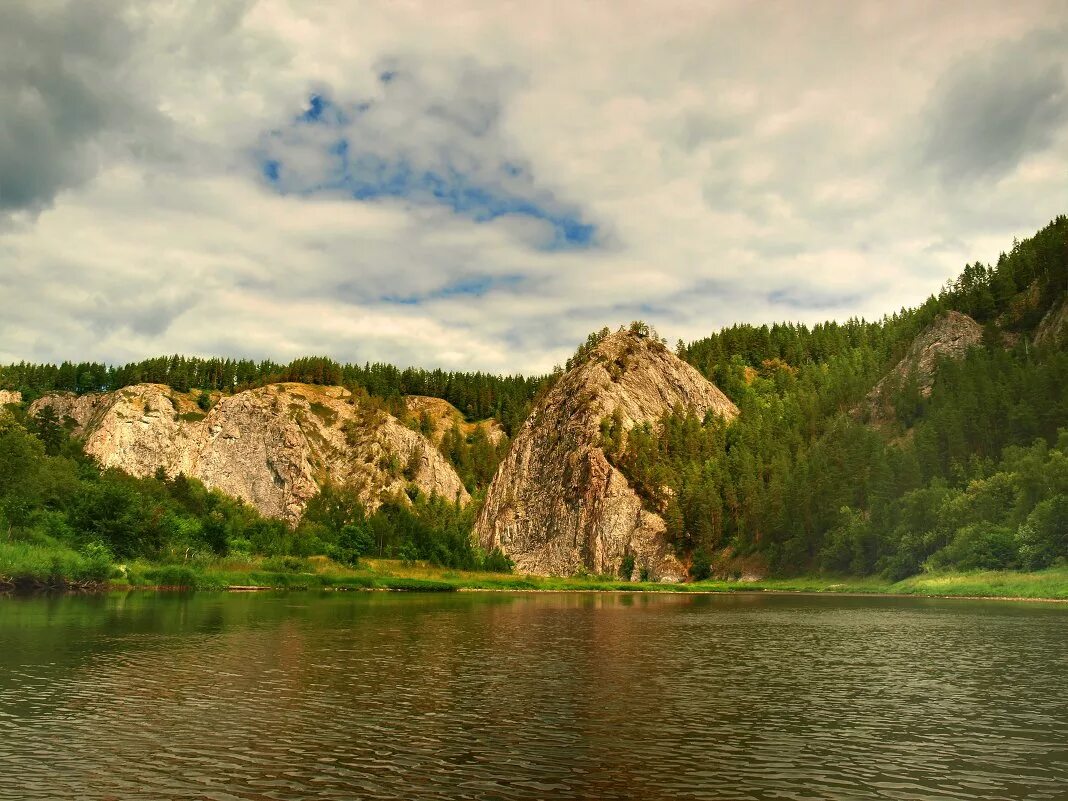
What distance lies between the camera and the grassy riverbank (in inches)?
3585

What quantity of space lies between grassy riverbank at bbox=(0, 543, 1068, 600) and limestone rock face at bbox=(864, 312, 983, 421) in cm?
5549

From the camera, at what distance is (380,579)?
137 m

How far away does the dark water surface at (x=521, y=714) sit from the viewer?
2091 cm

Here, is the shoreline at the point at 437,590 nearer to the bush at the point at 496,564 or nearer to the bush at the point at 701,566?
the bush at the point at 701,566

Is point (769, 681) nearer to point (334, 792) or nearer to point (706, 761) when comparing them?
point (706, 761)

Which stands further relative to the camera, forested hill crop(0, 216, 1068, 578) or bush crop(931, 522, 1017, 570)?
forested hill crop(0, 216, 1068, 578)

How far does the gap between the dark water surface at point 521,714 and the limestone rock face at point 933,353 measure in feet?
459

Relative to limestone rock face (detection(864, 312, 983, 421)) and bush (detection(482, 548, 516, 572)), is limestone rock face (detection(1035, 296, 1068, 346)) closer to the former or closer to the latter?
limestone rock face (detection(864, 312, 983, 421))

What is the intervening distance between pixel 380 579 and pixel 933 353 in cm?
13615

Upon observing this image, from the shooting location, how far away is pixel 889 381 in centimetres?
19825

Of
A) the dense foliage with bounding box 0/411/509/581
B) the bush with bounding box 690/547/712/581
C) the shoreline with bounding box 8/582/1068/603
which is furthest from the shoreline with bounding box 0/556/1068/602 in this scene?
the bush with bounding box 690/547/712/581

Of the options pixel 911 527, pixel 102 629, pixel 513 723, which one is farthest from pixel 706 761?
pixel 911 527

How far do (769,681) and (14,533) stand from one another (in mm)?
97390

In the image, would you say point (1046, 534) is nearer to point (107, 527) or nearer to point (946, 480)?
point (946, 480)
